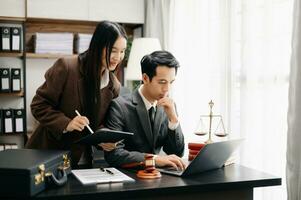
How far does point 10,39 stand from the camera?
3.76m

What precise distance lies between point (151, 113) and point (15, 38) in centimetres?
216

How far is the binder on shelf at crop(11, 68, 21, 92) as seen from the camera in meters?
3.77

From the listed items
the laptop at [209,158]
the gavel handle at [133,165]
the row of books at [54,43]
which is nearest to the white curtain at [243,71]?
the laptop at [209,158]

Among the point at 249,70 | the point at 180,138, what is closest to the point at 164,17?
the point at 249,70

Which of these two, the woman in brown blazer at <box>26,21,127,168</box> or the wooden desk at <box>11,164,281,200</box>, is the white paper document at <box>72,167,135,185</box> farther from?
the woman in brown blazer at <box>26,21,127,168</box>

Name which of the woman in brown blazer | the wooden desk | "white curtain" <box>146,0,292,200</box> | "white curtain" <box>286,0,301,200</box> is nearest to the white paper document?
the wooden desk

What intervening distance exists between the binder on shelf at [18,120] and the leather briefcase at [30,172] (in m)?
2.22

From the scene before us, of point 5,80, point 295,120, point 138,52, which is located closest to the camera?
point 295,120

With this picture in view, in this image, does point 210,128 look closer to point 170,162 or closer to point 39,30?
point 170,162

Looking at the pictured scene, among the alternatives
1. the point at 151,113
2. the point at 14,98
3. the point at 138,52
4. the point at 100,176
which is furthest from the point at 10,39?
the point at 100,176

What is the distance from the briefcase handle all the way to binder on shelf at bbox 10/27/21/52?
2432mm

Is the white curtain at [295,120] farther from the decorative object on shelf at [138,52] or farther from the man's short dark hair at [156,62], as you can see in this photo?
the decorative object on shelf at [138,52]

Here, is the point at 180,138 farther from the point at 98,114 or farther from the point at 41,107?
the point at 41,107

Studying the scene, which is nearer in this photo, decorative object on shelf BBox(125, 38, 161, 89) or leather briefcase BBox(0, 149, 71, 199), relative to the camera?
leather briefcase BBox(0, 149, 71, 199)
